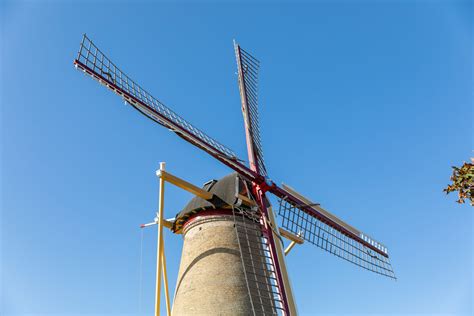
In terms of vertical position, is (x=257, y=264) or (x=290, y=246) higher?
(x=290, y=246)

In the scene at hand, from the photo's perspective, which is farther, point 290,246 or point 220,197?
point 290,246

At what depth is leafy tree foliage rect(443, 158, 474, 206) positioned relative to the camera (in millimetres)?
4195

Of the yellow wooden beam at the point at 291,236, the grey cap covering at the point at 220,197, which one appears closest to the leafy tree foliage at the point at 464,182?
the grey cap covering at the point at 220,197

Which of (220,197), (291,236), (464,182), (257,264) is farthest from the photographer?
(291,236)

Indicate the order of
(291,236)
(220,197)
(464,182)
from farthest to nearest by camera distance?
(291,236), (220,197), (464,182)

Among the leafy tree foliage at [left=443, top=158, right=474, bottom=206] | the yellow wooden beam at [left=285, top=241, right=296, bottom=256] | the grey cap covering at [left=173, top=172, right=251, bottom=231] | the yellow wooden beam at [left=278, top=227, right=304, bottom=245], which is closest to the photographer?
the leafy tree foliage at [left=443, top=158, right=474, bottom=206]

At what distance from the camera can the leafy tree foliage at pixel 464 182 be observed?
4.20 metres

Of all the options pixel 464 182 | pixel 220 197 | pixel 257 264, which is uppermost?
pixel 220 197

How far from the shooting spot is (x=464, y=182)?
4.25 m

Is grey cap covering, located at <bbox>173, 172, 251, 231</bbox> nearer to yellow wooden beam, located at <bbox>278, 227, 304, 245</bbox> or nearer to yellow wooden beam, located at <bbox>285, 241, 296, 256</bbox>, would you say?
yellow wooden beam, located at <bbox>278, 227, 304, 245</bbox>

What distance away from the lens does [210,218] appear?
9250 millimetres

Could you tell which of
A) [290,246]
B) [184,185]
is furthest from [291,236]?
[184,185]

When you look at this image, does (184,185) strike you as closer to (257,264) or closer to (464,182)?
(257,264)

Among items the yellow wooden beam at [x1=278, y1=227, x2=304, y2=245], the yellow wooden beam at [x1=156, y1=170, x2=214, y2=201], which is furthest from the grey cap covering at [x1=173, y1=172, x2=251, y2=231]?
the yellow wooden beam at [x1=278, y1=227, x2=304, y2=245]
